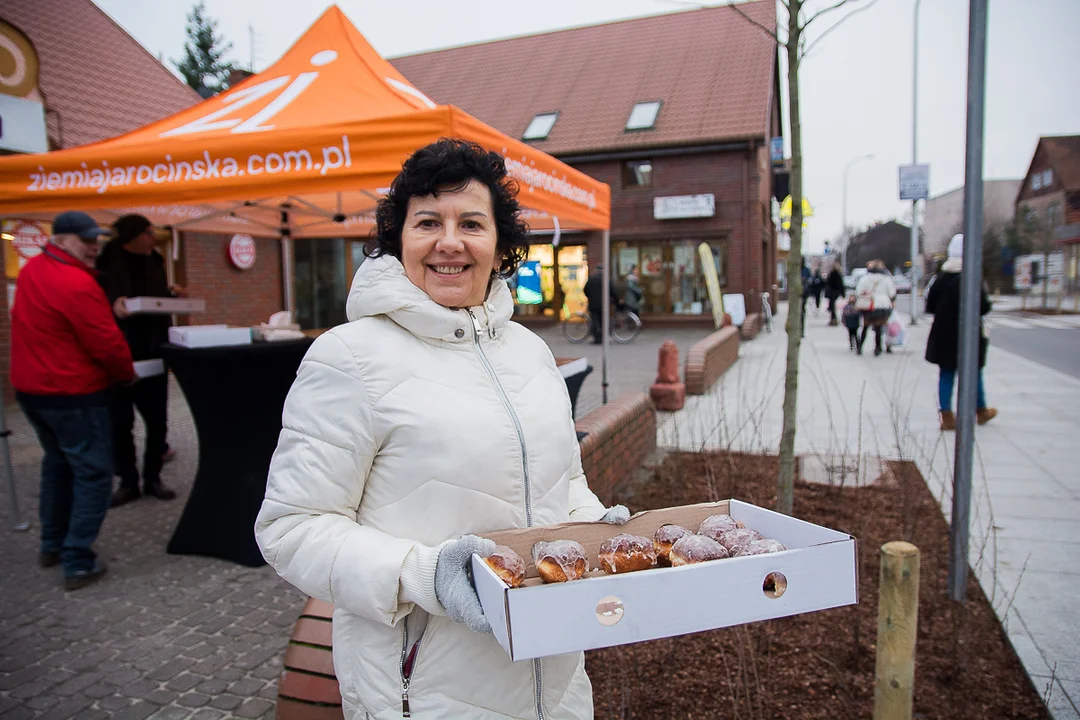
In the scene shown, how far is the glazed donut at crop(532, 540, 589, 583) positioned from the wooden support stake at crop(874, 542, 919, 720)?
1.19 m

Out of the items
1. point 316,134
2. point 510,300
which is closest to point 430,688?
point 510,300

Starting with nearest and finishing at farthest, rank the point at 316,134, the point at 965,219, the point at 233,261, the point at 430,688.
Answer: the point at 430,688
the point at 965,219
the point at 316,134
the point at 233,261

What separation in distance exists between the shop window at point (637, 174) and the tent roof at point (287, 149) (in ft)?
59.4

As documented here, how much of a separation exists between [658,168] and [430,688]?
22.5m

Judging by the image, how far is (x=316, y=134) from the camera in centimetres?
384

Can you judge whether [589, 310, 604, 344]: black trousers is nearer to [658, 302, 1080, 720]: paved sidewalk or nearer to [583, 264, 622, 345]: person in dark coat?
[583, 264, 622, 345]: person in dark coat

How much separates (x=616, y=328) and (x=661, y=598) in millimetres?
18395

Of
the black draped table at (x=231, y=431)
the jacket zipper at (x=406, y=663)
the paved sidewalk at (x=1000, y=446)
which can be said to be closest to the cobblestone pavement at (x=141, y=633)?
the black draped table at (x=231, y=431)

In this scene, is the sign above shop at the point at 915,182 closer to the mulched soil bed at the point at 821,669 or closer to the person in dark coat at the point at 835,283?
the person in dark coat at the point at 835,283

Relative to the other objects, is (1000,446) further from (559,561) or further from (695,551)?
(559,561)

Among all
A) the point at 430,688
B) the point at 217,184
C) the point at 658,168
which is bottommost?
the point at 430,688

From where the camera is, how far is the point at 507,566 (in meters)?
1.33

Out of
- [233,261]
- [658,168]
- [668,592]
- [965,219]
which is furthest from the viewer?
[658,168]

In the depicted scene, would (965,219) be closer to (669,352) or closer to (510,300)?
(510,300)
